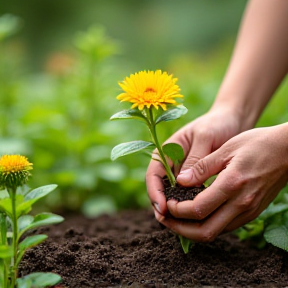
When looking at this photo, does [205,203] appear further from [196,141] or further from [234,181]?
[196,141]

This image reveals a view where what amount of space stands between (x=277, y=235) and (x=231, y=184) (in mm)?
324

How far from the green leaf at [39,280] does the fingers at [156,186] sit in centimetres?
41

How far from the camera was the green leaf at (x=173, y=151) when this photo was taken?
1.59 meters

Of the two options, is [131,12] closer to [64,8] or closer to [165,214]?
[64,8]

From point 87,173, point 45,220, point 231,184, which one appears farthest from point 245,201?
point 87,173

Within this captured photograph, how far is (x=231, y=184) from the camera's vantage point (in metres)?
1.50

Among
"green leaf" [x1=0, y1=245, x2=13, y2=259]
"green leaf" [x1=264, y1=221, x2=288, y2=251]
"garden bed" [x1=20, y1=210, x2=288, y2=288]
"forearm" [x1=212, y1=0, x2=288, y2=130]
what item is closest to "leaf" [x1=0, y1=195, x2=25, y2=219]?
"green leaf" [x1=0, y1=245, x2=13, y2=259]

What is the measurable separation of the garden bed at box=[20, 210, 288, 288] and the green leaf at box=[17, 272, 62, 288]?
145 mm

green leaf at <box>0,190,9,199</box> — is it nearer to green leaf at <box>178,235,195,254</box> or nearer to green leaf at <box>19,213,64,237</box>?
green leaf at <box>19,213,64,237</box>

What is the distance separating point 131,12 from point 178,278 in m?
7.54

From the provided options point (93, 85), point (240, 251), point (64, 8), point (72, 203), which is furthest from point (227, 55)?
point (64, 8)

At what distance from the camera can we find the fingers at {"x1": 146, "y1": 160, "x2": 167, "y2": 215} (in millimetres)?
1594

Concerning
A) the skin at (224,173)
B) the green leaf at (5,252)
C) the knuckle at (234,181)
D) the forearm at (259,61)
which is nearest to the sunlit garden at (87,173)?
the green leaf at (5,252)

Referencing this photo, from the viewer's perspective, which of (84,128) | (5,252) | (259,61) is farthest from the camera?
(84,128)
